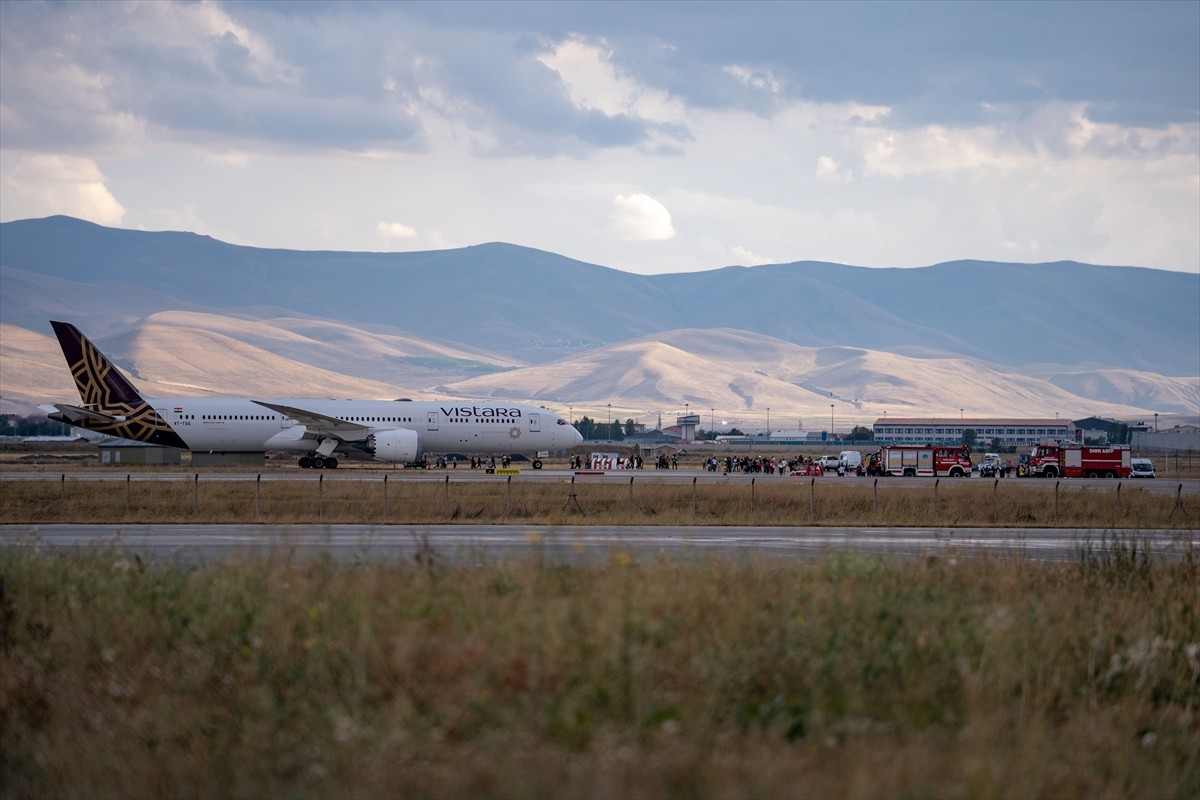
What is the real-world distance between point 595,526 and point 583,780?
83.6 ft

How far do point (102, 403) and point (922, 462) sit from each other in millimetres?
48957


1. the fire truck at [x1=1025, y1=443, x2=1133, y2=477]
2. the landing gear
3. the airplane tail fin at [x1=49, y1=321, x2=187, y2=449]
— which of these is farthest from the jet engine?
the fire truck at [x1=1025, y1=443, x2=1133, y2=477]

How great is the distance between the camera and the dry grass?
1501 inches

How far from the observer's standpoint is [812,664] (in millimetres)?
11211

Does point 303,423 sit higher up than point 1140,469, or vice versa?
point 303,423

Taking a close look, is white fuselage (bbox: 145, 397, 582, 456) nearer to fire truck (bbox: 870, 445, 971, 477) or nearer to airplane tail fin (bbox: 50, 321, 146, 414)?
airplane tail fin (bbox: 50, 321, 146, 414)

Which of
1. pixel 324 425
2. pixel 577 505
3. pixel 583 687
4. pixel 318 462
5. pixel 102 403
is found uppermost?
pixel 102 403

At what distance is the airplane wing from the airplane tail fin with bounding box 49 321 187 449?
6351 millimetres

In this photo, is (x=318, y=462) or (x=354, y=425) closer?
(x=354, y=425)

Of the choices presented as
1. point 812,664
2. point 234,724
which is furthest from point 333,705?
point 812,664

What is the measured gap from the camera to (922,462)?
8094 centimetres

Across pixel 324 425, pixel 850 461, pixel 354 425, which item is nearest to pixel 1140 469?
pixel 850 461

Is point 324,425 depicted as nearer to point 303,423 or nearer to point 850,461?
point 303,423

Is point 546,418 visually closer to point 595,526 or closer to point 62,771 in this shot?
point 595,526
